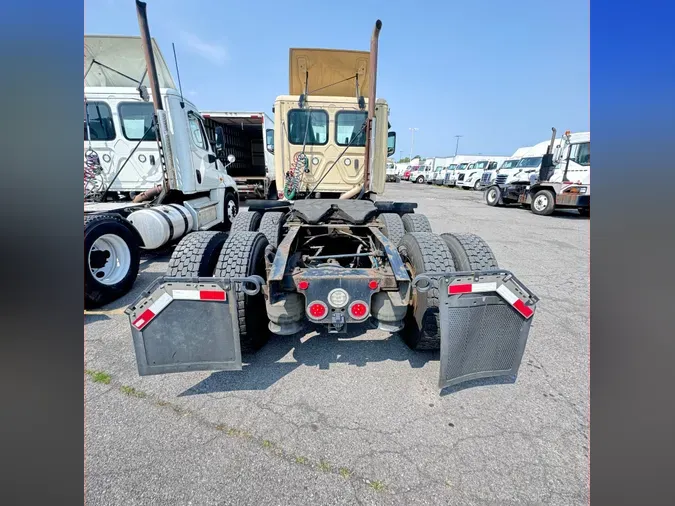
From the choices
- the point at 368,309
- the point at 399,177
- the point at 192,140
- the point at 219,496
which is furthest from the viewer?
the point at 399,177

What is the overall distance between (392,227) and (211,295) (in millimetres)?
2555

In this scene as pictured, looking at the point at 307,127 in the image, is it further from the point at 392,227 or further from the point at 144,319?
the point at 144,319

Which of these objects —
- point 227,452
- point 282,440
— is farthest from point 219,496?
point 282,440

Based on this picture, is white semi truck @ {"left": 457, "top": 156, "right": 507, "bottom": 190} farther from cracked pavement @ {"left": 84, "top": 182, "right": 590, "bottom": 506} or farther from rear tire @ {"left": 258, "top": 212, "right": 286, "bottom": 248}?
cracked pavement @ {"left": 84, "top": 182, "right": 590, "bottom": 506}

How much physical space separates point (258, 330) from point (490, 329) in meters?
1.83

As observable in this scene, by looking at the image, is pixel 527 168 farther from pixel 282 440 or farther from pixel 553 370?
pixel 282 440

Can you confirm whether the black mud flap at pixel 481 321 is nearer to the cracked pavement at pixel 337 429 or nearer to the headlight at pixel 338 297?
the cracked pavement at pixel 337 429

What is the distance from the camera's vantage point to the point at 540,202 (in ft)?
39.0

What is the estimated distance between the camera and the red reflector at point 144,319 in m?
1.94

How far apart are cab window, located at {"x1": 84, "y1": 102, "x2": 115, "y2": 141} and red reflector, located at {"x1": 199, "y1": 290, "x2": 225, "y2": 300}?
5.60m

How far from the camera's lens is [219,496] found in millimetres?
1489

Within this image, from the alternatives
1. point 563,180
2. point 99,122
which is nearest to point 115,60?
point 99,122

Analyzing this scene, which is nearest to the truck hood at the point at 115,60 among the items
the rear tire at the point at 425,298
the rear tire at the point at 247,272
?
the rear tire at the point at 247,272

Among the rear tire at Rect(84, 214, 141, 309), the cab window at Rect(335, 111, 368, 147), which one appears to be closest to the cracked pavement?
the rear tire at Rect(84, 214, 141, 309)
